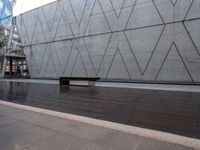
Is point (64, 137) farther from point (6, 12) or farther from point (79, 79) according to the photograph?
point (6, 12)

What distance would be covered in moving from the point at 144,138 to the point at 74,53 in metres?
15.4

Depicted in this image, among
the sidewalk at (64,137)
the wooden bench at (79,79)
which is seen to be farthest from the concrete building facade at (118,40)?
the sidewalk at (64,137)

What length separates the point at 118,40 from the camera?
15.3 m

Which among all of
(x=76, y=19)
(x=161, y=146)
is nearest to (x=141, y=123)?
(x=161, y=146)

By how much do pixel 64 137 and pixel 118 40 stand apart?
41.2 feet

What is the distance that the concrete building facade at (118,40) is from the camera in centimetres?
1255

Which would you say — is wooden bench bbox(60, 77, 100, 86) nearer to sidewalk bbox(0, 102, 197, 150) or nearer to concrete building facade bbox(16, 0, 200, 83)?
concrete building facade bbox(16, 0, 200, 83)

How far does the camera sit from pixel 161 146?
9.88 ft

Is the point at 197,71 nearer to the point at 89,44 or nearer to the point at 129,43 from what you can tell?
the point at 129,43

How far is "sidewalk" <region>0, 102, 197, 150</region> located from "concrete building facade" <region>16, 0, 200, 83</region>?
33.3ft

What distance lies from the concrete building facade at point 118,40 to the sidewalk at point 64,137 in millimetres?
10144

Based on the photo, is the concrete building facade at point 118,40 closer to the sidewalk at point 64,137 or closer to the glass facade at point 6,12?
the glass facade at point 6,12

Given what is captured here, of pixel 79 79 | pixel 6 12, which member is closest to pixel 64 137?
pixel 79 79

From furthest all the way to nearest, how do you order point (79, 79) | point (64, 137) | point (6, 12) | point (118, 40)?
point (6, 12), point (118, 40), point (79, 79), point (64, 137)
